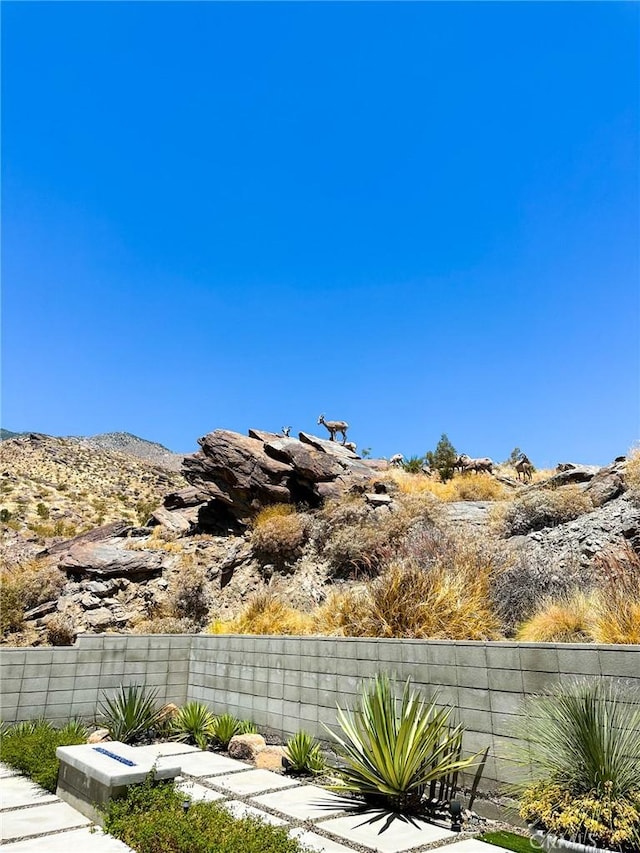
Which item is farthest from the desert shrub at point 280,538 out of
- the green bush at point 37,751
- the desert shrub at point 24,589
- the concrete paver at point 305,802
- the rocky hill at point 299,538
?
the concrete paver at point 305,802

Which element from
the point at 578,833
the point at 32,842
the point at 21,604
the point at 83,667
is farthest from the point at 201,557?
the point at 578,833

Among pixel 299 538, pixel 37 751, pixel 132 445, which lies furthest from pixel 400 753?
pixel 132 445

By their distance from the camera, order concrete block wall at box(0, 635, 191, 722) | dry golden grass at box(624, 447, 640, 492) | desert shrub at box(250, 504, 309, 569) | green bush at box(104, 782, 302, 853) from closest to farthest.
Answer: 1. green bush at box(104, 782, 302, 853)
2. concrete block wall at box(0, 635, 191, 722)
3. dry golden grass at box(624, 447, 640, 492)
4. desert shrub at box(250, 504, 309, 569)

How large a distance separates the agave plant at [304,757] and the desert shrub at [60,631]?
987 centimetres

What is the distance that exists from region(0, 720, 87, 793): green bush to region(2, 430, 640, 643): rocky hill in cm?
558

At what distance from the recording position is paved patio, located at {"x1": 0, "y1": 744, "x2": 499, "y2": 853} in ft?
14.8

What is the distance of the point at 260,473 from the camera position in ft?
65.4

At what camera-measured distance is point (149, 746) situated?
27.7ft

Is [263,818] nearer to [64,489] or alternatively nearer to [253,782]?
[253,782]

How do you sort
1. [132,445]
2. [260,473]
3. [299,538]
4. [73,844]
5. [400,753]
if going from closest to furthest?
1. [73,844]
2. [400,753]
3. [299,538]
4. [260,473]
5. [132,445]

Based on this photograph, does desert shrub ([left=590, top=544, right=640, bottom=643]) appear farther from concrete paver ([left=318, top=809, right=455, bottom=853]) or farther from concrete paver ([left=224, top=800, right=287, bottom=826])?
concrete paver ([left=224, top=800, right=287, bottom=826])

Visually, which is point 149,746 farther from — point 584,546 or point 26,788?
point 584,546

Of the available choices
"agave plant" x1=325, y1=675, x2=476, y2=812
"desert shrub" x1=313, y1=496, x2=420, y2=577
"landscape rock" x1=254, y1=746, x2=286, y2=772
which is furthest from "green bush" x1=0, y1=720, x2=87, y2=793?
"desert shrub" x1=313, y1=496, x2=420, y2=577

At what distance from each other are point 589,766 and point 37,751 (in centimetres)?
618
